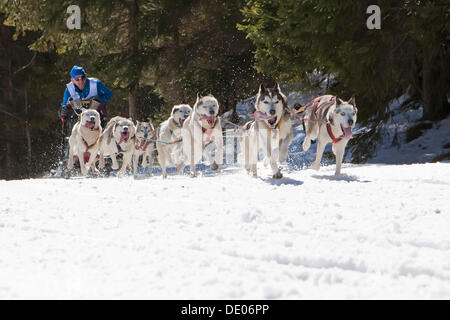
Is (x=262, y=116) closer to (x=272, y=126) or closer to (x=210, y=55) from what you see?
(x=272, y=126)

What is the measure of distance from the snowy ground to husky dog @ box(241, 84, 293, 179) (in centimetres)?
97

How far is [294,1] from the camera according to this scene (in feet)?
40.8

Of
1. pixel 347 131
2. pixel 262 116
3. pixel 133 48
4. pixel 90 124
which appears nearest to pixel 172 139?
pixel 90 124

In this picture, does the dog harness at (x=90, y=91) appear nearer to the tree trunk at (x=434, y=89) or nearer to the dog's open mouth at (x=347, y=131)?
the dog's open mouth at (x=347, y=131)

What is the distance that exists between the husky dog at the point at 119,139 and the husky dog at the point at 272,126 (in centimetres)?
301

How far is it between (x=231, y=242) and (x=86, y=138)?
7.40 metres

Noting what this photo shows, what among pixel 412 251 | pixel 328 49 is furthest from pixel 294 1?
pixel 412 251

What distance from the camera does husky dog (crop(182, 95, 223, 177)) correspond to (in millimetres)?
9562

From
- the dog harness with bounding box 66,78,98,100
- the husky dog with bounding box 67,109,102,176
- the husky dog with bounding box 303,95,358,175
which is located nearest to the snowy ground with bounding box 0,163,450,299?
the husky dog with bounding box 303,95,358,175

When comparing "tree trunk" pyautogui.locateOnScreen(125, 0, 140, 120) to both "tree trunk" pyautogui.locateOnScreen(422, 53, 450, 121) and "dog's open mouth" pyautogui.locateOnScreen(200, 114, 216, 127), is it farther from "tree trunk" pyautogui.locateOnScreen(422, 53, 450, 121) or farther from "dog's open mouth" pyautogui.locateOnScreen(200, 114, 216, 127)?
"dog's open mouth" pyautogui.locateOnScreen(200, 114, 216, 127)

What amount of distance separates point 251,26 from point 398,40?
336 centimetres

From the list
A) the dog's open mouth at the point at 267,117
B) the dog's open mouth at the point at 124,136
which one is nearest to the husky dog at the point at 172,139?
the dog's open mouth at the point at 124,136

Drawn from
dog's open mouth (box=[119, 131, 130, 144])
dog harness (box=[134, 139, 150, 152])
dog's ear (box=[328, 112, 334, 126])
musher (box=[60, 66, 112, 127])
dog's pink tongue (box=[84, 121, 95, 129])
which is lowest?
dog harness (box=[134, 139, 150, 152])
